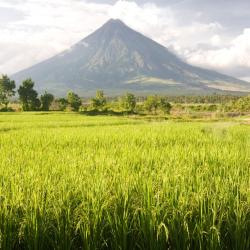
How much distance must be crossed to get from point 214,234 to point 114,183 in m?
1.33

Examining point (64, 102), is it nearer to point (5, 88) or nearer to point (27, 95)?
point (27, 95)

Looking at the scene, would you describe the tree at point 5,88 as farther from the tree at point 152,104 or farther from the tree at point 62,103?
the tree at point 152,104

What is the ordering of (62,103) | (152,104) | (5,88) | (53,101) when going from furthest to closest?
1. (152,104)
2. (53,101)
3. (62,103)
4. (5,88)

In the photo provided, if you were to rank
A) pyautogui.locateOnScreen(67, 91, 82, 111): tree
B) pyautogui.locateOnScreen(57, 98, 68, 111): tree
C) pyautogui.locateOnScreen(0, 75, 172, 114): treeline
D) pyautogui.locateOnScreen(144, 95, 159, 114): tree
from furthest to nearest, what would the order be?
pyautogui.locateOnScreen(144, 95, 159, 114): tree → pyautogui.locateOnScreen(67, 91, 82, 111): tree → pyautogui.locateOnScreen(57, 98, 68, 111): tree → pyautogui.locateOnScreen(0, 75, 172, 114): treeline

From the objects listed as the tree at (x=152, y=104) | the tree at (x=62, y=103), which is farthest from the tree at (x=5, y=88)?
the tree at (x=152, y=104)

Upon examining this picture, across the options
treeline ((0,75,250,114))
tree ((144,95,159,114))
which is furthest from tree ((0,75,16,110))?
tree ((144,95,159,114))

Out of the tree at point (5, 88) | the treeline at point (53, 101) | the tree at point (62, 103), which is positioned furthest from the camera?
the tree at point (62, 103)

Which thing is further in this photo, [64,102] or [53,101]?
[53,101]

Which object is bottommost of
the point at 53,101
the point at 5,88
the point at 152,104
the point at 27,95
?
the point at 152,104

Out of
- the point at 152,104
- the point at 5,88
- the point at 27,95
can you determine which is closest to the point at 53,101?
the point at 5,88

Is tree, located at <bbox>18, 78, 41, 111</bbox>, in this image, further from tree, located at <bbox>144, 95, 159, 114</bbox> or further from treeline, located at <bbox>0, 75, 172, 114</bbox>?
tree, located at <bbox>144, 95, 159, 114</bbox>

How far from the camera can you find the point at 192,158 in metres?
6.84

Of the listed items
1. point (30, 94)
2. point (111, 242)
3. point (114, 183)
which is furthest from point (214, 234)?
point (30, 94)

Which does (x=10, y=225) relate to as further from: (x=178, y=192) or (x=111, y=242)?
(x=178, y=192)
